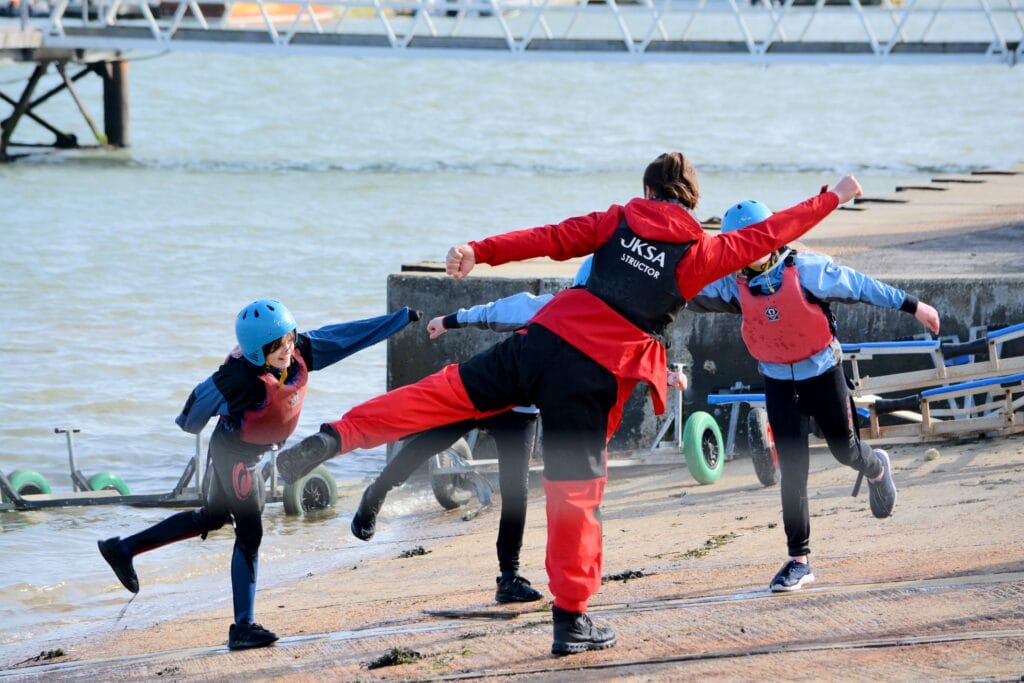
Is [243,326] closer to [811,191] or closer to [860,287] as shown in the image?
[860,287]

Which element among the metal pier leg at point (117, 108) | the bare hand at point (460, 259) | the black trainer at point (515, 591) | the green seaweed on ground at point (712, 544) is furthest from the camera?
the metal pier leg at point (117, 108)

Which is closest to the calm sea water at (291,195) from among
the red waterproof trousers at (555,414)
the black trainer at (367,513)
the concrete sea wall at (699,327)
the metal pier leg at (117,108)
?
the metal pier leg at (117,108)

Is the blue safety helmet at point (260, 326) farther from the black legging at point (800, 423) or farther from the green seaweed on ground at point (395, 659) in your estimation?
the black legging at point (800, 423)

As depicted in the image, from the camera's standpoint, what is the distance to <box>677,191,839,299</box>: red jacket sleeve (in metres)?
5.68

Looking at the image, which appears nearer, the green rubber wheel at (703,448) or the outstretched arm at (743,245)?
the outstretched arm at (743,245)

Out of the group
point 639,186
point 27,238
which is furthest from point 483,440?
point 639,186

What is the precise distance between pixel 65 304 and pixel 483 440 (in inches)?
399

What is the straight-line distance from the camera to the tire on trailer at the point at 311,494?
34.0 ft

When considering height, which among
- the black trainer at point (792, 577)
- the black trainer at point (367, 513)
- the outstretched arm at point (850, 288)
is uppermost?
the outstretched arm at point (850, 288)

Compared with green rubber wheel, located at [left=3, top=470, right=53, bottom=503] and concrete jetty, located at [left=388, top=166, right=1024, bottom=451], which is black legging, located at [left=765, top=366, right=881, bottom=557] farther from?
green rubber wheel, located at [left=3, top=470, right=53, bottom=503]

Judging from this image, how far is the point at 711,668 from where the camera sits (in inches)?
216

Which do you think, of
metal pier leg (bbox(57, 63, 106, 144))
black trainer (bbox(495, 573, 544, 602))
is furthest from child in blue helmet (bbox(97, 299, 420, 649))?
metal pier leg (bbox(57, 63, 106, 144))

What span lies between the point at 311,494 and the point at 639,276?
17.3 ft

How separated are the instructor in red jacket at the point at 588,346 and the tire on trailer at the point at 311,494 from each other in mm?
4614
